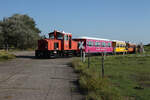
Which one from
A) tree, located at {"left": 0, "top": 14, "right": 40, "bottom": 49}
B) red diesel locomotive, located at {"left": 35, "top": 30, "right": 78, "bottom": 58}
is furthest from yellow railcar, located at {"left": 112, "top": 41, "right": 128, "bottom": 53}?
tree, located at {"left": 0, "top": 14, "right": 40, "bottom": 49}

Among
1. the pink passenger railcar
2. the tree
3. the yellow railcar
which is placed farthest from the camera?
the tree

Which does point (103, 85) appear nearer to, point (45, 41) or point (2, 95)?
Result: point (2, 95)

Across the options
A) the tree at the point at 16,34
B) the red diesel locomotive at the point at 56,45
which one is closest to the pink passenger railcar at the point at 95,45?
the red diesel locomotive at the point at 56,45

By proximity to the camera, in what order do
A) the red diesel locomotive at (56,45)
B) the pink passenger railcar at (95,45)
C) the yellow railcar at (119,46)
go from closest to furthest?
the red diesel locomotive at (56,45) → the pink passenger railcar at (95,45) → the yellow railcar at (119,46)

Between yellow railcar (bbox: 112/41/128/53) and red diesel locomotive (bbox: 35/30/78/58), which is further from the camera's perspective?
yellow railcar (bbox: 112/41/128/53)

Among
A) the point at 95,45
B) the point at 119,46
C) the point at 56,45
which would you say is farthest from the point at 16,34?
the point at 56,45

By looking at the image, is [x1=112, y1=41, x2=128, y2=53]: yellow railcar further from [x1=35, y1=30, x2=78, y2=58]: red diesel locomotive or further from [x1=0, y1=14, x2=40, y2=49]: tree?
[x1=0, y1=14, x2=40, y2=49]: tree

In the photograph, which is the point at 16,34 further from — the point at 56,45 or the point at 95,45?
the point at 56,45

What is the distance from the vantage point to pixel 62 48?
26.6 metres

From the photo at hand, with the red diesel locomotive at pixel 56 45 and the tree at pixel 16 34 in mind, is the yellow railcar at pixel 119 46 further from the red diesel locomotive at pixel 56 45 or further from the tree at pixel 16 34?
the tree at pixel 16 34

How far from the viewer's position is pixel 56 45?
2594 cm

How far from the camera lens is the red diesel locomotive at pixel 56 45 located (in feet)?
82.6

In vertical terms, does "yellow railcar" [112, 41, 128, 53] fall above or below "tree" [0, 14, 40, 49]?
below

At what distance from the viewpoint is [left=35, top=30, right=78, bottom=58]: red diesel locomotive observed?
2519 cm
